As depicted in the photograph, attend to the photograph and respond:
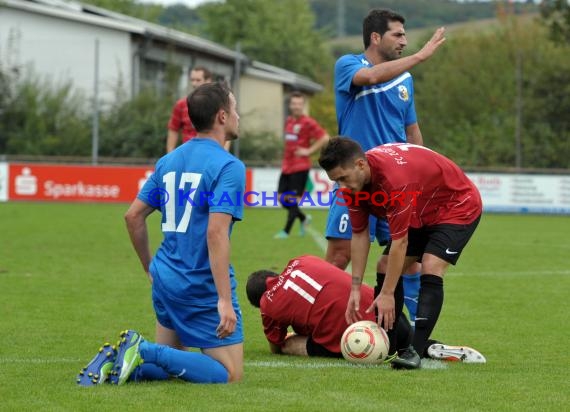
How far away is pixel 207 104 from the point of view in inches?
214

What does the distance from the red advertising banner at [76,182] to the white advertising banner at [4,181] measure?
13 centimetres

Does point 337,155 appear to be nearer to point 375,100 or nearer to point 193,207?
point 193,207

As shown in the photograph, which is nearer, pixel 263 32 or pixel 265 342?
pixel 265 342

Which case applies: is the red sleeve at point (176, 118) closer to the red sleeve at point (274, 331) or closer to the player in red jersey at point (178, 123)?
the player in red jersey at point (178, 123)

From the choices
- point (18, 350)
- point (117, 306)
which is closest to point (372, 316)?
point (18, 350)

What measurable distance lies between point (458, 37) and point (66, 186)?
Answer: 23629 millimetres

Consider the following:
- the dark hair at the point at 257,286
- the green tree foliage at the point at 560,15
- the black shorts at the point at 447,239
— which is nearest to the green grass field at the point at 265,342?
the dark hair at the point at 257,286

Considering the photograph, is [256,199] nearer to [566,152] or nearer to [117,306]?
[566,152]

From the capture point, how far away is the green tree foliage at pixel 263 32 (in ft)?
211

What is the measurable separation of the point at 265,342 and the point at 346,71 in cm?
199

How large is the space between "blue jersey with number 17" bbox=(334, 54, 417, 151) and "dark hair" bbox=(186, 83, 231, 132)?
6.38 ft

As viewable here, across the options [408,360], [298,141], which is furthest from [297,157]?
[408,360]

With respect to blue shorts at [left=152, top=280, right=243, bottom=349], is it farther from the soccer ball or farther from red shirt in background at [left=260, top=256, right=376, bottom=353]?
red shirt in background at [left=260, top=256, right=376, bottom=353]
